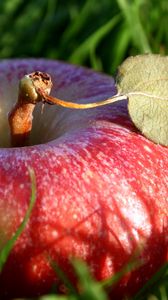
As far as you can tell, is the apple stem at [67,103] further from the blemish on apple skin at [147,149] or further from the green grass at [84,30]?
the green grass at [84,30]

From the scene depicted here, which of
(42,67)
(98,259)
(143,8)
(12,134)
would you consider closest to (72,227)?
(98,259)

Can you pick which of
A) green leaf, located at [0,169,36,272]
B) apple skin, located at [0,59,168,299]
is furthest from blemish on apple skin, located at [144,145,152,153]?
green leaf, located at [0,169,36,272]

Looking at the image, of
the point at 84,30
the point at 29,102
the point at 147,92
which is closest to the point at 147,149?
the point at 147,92

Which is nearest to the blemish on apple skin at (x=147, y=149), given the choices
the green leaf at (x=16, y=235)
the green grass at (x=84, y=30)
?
the green leaf at (x=16, y=235)

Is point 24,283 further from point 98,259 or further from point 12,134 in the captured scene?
point 12,134

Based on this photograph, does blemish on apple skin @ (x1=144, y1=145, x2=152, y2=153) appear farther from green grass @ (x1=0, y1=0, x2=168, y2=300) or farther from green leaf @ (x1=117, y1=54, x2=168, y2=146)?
green grass @ (x1=0, y1=0, x2=168, y2=300)
